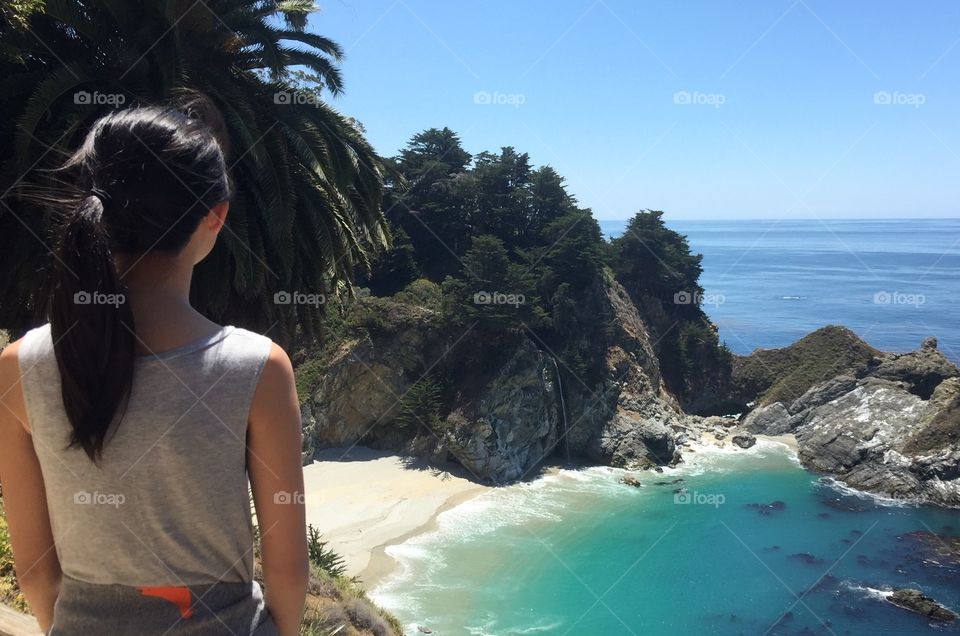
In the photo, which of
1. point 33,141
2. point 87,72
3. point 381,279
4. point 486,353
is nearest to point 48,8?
point 87,72

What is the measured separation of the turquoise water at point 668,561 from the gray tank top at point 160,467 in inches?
663

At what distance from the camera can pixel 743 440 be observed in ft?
113

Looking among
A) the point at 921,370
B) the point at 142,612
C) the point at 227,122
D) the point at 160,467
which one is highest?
the point at 227,122

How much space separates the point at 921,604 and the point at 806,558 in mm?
3814

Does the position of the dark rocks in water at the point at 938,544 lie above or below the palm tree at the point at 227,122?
below

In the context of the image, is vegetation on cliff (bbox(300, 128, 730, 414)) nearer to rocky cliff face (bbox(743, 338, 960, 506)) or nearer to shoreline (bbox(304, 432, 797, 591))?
shoreline (bbox(304, 432, 797, 591))

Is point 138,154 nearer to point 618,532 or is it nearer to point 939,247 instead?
point 618,532

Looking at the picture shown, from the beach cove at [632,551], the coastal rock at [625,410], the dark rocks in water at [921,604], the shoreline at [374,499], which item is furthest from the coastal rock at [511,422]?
the dark rocks in water at [921,604]

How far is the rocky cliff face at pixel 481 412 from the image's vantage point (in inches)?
1108

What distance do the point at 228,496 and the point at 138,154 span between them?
77 cm

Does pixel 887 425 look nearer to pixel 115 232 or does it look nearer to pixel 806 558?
pixel 806 558

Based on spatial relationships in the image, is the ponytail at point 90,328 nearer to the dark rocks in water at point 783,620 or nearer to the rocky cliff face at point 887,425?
the dark rocks in water at point 783,620

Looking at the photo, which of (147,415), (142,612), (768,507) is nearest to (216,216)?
(147,415)

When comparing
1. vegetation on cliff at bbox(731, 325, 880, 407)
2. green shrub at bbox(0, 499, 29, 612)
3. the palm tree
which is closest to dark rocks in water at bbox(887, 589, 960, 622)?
the palm tree
